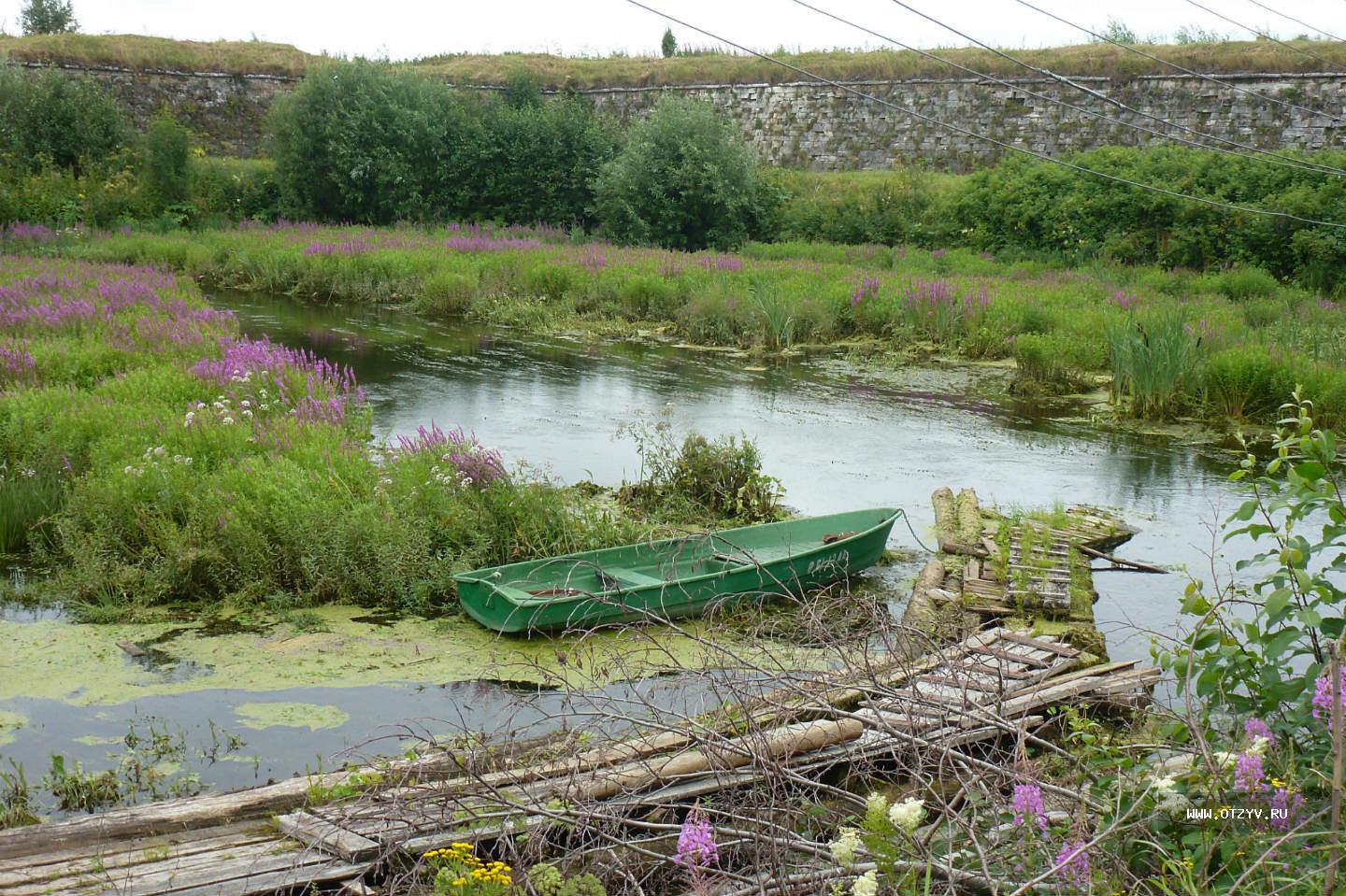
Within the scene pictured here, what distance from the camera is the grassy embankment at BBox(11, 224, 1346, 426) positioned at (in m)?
12.9

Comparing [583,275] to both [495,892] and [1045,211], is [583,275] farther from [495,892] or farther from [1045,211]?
[495,892]

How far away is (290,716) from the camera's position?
544 centimetres

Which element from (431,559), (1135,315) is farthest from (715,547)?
(1135,315)

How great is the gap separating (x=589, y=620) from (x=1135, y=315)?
11669 millimetres

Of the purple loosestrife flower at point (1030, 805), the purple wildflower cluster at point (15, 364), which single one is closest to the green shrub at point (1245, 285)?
the purple wildflower cluster at point (15, 364)

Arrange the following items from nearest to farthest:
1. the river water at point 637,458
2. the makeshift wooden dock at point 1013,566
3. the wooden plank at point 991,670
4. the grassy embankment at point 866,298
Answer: the wooden plank at point 991,670, the river water at point 637,458, the makeshift wooden dock at point 1013,566, the grassy embankment at point 866,298

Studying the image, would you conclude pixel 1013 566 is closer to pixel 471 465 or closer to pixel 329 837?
pixel 471 465

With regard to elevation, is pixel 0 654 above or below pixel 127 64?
below

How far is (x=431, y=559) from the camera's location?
23.1ft

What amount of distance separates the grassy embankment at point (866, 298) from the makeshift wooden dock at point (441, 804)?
9362 mm

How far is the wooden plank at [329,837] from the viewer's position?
3.55m

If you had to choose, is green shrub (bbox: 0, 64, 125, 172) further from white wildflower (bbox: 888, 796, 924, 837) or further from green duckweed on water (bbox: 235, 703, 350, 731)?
white wildflower (bbox: 888, 796, 924, 837)

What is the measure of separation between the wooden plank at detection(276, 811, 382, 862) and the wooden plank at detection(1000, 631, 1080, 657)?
341 cm

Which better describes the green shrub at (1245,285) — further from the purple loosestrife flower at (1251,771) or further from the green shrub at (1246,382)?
the purple loosestrife flower at (1251,771)
